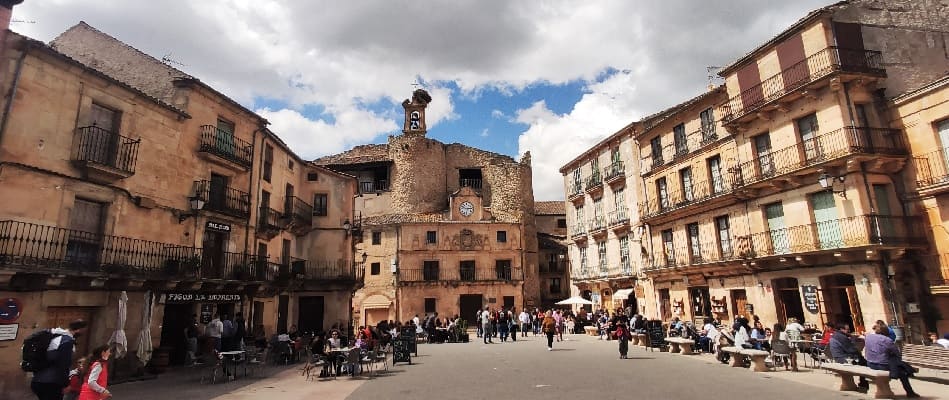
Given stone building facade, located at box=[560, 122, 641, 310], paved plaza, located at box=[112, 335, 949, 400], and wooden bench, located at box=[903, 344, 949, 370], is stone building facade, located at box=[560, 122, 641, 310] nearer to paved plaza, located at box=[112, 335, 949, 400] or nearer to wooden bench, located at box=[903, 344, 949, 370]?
paved plaza, located at box=[112, 335, 949, 400]

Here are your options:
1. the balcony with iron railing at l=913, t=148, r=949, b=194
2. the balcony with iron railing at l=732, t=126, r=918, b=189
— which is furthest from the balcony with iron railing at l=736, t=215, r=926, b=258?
the balcony with iron railing at l=732, t=126, r=918, b=189

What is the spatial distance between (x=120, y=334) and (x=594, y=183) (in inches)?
1057

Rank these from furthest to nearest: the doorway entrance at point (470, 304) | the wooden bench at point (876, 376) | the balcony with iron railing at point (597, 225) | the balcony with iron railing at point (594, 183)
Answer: the doorway entrance at point (470, 304) < the balcony with iron railing at point (594, 183) < the balcony with iron railing at point (597, 225) < the wooden bench at point (876, 376)

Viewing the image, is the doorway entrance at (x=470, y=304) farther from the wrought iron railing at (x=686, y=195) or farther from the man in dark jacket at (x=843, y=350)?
the man in dark jacket at (x=843, y=350)

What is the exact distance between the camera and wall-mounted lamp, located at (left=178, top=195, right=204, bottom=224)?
54.9ft

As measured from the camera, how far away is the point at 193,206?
56.0ft

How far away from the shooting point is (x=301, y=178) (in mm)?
27266

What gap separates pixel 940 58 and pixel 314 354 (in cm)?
2507

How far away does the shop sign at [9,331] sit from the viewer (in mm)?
11172

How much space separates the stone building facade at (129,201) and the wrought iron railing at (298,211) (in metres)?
0.11

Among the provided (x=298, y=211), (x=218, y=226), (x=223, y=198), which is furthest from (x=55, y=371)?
(x=298, y=211)

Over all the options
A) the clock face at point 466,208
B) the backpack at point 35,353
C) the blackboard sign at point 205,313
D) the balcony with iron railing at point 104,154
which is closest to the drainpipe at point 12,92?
the balcony with iron railing at point 104,154

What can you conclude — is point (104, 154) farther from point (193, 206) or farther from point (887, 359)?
point (887, 359)

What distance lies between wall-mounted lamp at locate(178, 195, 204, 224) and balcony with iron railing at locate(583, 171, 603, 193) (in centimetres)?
2330
